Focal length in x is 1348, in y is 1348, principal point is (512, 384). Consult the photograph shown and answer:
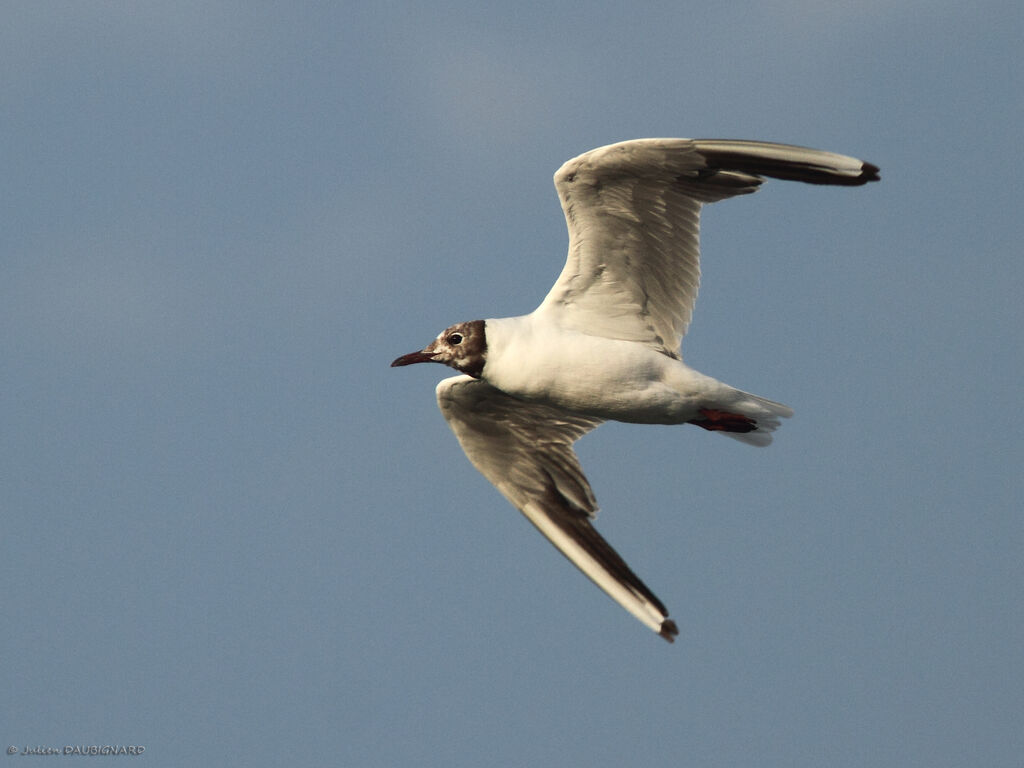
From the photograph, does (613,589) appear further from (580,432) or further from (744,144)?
(744,144)

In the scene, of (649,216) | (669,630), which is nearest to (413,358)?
(649,216)

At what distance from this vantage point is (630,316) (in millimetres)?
11844

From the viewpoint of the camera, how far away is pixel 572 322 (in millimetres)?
11688

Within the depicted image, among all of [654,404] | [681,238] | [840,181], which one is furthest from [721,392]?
[840,181]

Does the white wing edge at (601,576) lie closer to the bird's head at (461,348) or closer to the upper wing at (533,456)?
the upper wing at (533,456)

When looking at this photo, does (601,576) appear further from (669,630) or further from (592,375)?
(592,375)

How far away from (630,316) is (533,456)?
202 centimetres

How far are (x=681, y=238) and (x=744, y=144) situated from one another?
111cm

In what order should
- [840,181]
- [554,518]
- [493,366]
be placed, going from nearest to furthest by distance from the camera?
[840,181]
[493,366]
[554,518]

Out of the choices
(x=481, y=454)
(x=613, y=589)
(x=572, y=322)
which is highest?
(x=572, y=322)

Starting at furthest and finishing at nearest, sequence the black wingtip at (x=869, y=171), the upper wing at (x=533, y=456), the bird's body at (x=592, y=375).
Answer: the upper wing at (x=533, y=456), the bird's body at (x=592, y=375), the black wingtip at (x=869, y=171)

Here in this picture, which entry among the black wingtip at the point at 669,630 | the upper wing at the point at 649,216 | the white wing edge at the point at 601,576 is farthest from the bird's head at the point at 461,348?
the black wingtip at the point at 669,630

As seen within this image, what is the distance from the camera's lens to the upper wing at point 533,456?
41.6 ft

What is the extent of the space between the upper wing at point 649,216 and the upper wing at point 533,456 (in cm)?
132
